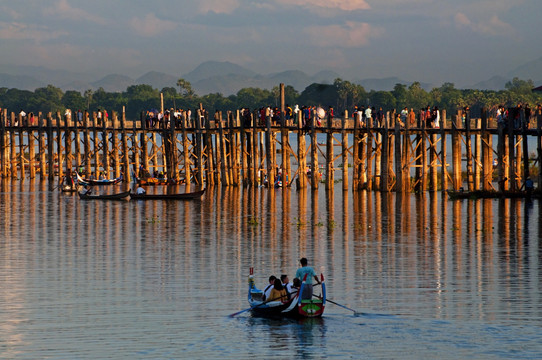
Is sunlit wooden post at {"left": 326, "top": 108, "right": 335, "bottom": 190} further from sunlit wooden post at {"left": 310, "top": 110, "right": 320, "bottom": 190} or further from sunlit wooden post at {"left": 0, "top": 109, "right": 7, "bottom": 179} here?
sunlit wooden post at {"left": 0, "top": 109, "right": 7, "bottom": 179}

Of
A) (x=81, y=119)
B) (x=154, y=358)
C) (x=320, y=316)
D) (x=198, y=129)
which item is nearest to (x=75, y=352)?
(x=154, y=358)

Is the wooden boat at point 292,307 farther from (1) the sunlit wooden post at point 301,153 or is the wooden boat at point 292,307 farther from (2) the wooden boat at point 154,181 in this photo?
(2) the wooden boat at point 154,181

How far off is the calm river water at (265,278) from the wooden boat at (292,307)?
32 cm

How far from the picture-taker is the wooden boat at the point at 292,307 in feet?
85.1

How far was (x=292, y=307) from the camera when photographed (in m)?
26.2

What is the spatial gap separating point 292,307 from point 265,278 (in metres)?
5.97

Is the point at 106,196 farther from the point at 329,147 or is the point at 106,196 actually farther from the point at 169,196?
the point at 329,147

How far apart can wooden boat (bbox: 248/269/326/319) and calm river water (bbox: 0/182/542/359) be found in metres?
0.32

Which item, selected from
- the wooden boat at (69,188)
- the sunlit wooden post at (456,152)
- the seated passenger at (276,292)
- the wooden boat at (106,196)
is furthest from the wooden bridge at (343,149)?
the seated passenger at (276,292)

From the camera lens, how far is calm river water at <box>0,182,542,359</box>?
78.0 ft

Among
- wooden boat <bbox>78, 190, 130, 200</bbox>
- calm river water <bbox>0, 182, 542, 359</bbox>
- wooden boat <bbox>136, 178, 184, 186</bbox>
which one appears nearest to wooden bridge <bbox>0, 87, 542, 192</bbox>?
wooden boat <bbox>136, 178, 184, 186</bbox>

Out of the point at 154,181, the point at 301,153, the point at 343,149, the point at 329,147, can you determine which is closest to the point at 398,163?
the point at 343,149

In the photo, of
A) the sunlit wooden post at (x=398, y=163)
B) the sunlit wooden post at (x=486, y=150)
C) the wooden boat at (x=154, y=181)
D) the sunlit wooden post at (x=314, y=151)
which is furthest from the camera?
the wooden boat at (x=154, y=181)

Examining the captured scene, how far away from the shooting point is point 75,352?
2300cm
